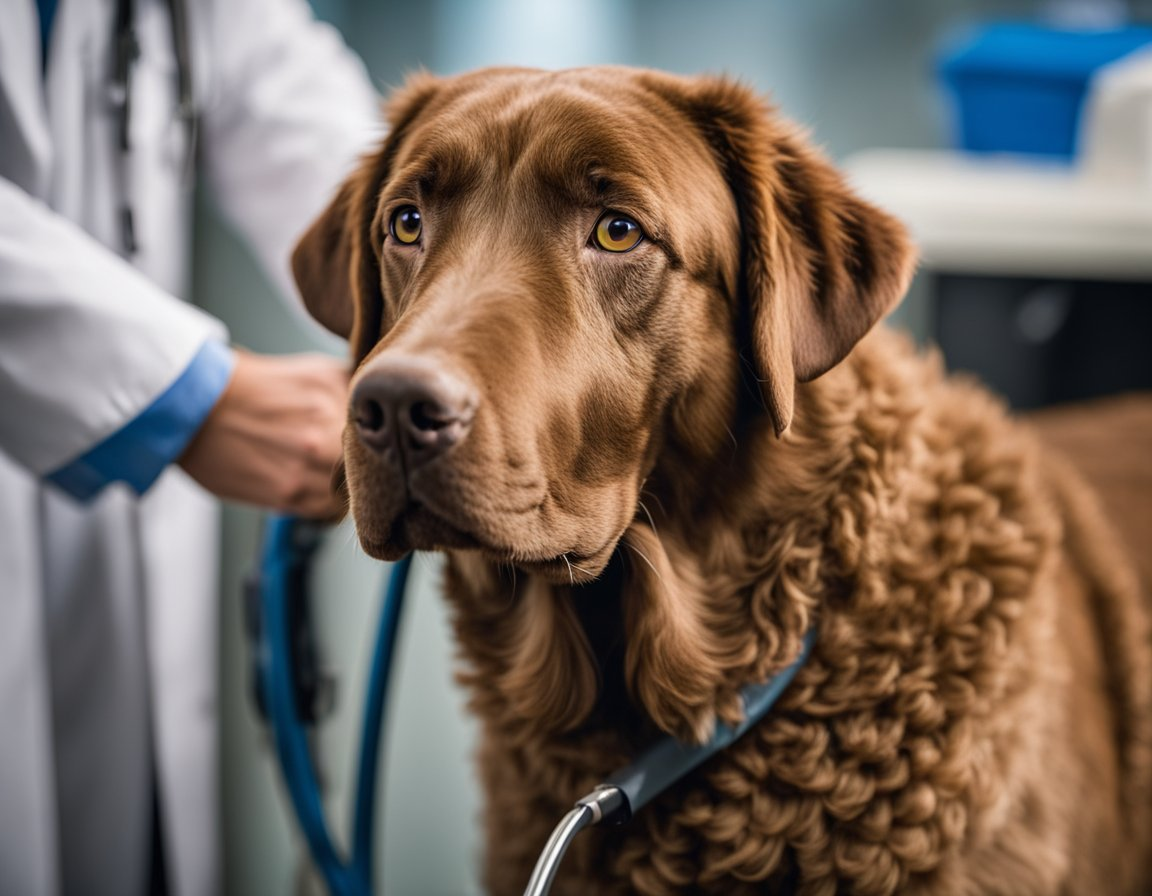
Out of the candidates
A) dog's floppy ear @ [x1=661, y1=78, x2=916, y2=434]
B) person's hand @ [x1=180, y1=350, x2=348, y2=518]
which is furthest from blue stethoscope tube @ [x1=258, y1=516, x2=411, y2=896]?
dog's floppy ear @ [x1=661, y1=78, x2=916, y2=434]

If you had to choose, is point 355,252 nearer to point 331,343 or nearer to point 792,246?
point 792,246

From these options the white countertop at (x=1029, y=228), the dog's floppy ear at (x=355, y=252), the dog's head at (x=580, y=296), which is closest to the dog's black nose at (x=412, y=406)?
the dog's head at (x=580, y=296)

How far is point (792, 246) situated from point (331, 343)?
1454 millimetres

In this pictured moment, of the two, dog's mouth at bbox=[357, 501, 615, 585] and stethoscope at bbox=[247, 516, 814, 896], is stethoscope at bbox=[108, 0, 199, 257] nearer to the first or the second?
stethoscope at bbox=[247, 516, 814, 896]

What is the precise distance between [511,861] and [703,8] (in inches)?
103

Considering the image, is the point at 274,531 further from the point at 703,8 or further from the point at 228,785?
the point at 703,8

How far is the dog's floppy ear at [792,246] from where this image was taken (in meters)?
1.04

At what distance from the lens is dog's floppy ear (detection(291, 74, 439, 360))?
3.89ft

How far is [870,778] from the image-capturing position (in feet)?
3.54

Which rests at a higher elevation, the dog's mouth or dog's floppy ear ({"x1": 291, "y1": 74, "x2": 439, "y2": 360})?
dog's floppy ear ({"x1": 291, "y1": 74, "x2": 439, "y2": 360})

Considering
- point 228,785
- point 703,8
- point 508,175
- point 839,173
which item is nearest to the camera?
point 508,175

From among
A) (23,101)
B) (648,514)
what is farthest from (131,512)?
(648,514)

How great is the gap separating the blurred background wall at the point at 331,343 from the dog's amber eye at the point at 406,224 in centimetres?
79

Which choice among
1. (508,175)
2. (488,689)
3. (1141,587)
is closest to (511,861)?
(488,689)
